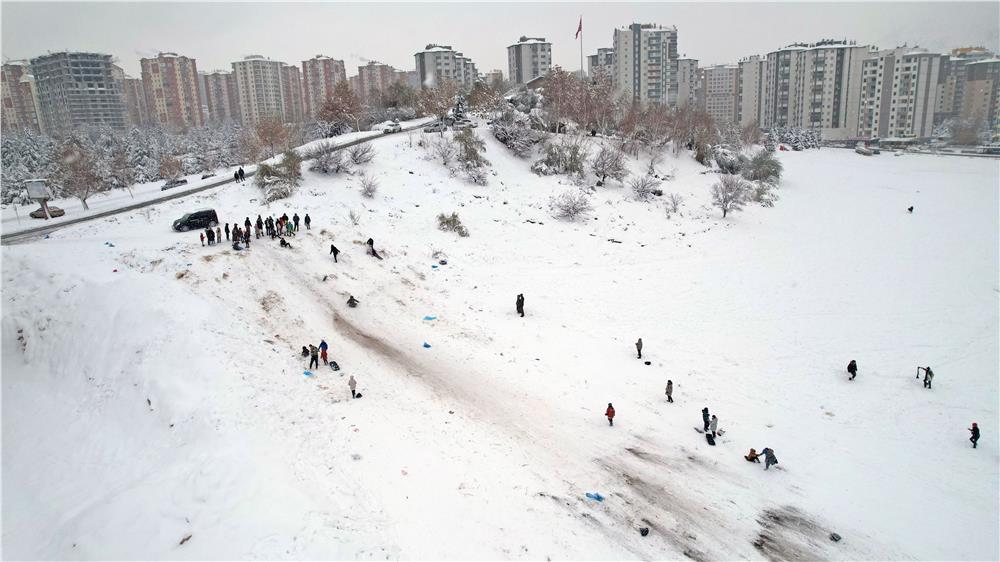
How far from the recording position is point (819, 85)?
114938mm

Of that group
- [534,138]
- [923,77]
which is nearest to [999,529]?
[534,138]

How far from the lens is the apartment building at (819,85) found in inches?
4395

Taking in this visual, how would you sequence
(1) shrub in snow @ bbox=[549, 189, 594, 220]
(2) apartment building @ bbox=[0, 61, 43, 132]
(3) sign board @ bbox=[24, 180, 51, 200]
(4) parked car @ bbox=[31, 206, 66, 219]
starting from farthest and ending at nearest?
(2) apartment building @ bbox=[0, 61, 43, 132]
(1) shrub in snow @ bbox=[549, 189, 594, 220]
(4) parked car @ bbox=[31, 206, 66, 219]
(3) sign board @ bbox=[24, 180, 51, 200]

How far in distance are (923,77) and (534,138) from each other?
108586 mm

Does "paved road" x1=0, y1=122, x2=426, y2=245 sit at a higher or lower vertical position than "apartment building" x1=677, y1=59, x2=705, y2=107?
lower

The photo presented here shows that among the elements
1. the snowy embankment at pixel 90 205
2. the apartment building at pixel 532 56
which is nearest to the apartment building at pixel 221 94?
the apartment building at pixel 532 56

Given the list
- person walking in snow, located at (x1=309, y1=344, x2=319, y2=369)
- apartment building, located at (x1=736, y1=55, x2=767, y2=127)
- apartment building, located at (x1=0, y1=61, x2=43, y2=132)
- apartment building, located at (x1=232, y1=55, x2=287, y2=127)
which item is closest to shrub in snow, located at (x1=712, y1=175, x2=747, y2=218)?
person walking in snow, located at (x1=309, y1=344, x2=319, y2=369)

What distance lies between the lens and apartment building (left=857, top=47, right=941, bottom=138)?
11031cm

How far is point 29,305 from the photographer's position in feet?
64.0

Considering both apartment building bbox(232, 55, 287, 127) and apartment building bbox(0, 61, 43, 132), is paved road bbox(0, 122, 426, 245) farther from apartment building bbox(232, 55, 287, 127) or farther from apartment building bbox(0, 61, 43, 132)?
apartment building bbox(0, 61, 43, 132)

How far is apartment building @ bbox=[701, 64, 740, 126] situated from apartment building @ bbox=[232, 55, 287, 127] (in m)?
112

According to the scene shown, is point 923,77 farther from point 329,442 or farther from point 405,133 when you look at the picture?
point 329,442

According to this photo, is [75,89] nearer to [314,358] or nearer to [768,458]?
[314,358]

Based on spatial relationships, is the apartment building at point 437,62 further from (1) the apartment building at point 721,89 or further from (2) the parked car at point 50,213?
(2) the parked car at point 50,213
